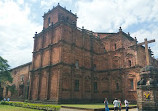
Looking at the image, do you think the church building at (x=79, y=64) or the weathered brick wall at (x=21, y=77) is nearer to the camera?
the church building at (x=79, y=64)

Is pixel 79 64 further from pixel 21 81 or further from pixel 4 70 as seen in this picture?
pixel 21 81

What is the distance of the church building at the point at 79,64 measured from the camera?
86.5 feet

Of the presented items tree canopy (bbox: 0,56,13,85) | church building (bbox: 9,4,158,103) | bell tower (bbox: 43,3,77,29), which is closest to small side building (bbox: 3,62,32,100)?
tree canopy (bbox: 0,56,13,85)

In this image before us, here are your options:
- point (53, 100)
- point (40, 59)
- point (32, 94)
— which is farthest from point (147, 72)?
point (32, 94)

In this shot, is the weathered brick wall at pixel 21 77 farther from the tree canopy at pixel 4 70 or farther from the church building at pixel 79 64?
the church building at pixel 79 64

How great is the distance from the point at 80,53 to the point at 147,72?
1668 centimetres

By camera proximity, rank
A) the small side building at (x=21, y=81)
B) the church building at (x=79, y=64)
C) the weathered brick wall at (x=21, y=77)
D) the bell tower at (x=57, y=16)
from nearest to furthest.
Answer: the church building at (x=79, y=64), the bell tower at (x=57, y=16), the small side building at (x=21, y=81), the weathered brick wall at (x=21, y=77)

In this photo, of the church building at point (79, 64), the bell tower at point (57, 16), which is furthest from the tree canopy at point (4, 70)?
the bell tower at point (57, 16)

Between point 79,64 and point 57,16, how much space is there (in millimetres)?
12382

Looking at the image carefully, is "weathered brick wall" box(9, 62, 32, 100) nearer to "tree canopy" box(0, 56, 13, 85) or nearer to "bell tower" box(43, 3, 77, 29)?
"tree canopy" box(0, 56, 13, 85)

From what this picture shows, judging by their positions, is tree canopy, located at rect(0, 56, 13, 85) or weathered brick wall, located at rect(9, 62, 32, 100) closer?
tree canopy, located at rect(0, 56, 13, 85)

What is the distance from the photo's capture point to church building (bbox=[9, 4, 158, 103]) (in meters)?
26.4

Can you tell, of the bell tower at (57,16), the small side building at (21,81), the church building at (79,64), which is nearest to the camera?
the church building at (79,64)

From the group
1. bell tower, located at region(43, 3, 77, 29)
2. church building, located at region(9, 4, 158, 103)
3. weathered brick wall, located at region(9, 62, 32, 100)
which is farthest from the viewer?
weathered brick wall, located at region(9, 62, 32, 100)
